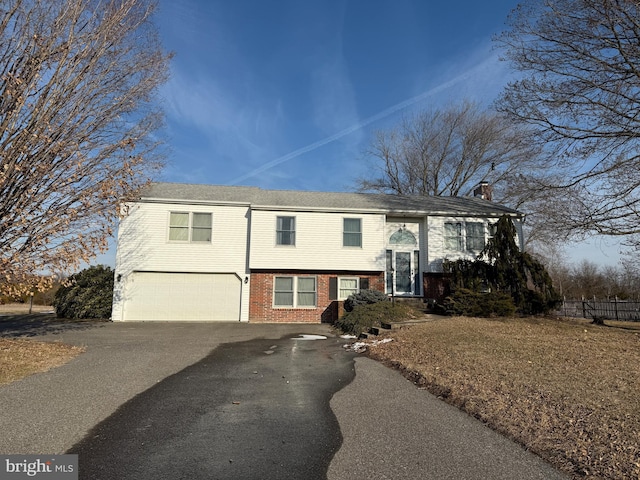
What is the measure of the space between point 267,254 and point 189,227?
3622mm

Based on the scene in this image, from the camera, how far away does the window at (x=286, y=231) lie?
703 inches

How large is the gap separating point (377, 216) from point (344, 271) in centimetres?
294

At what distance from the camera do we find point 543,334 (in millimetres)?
10664

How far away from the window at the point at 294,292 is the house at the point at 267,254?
0.14ft

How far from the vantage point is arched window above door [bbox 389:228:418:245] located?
1888 centimetres

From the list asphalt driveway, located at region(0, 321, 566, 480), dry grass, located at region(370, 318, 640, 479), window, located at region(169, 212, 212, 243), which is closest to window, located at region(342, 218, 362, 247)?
window, located at region(169, 212, 212, 243)

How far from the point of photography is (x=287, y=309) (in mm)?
17438

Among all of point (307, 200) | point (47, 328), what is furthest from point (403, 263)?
point (47, 328)

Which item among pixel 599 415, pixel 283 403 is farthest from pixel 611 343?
pixel 283 403

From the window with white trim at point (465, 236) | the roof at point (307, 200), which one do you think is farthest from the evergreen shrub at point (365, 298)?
the window with white trim at point (465, 236)

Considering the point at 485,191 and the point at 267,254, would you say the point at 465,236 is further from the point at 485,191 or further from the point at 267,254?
the point at 267,254

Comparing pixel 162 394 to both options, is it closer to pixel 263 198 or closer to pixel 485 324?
pixel 485 324

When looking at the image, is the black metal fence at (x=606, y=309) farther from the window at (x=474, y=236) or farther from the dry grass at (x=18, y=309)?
the dry grass at (x=18, y=309)

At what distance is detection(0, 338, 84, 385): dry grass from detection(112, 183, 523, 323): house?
7.22 meters
